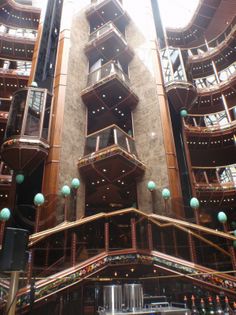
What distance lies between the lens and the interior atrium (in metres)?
6.29

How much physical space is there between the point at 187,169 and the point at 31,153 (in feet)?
28.9

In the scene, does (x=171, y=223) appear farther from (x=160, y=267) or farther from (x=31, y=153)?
(x=31, y=153)

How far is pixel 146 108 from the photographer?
569 inches

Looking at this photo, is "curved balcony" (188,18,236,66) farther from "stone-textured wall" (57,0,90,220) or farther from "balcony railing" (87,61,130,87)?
"balcony railing" (87,61,130,87)

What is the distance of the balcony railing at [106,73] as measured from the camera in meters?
14.0

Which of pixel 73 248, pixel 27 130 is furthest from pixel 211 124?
pixel 73 248

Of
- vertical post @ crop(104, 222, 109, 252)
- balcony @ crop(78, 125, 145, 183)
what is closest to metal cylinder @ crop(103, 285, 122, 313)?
vertical post @ crop(104, 222, 109, 252)

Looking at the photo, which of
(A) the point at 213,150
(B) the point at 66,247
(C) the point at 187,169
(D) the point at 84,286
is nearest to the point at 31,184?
(B) the point at 66,247

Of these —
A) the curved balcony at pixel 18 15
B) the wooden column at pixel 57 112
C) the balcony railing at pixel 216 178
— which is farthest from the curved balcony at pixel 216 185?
the curved balcony at pixel 18 15

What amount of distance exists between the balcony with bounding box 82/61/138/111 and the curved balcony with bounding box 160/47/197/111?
2.39 m

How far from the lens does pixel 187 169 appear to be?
15148mm

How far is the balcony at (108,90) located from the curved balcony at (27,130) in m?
2.57

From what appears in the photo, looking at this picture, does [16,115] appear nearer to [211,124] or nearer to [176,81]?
[176,81]

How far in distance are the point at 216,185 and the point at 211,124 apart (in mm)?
6799
